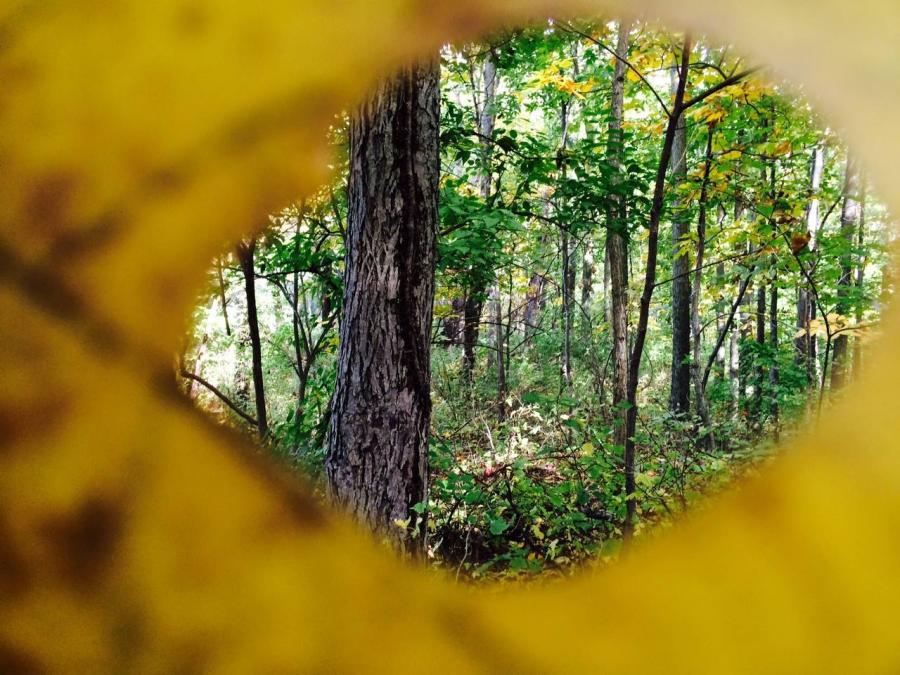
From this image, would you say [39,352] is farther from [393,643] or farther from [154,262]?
[393,643]

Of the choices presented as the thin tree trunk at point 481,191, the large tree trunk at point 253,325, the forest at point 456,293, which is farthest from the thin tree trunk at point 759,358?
the large tree trunk at point 253,325

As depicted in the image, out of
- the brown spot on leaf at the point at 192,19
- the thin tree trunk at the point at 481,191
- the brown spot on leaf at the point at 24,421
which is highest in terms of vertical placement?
the thin tree trunk at the point at 481,191

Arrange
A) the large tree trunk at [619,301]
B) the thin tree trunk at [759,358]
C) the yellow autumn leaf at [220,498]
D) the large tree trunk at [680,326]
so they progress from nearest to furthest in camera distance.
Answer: the yellow autumn leaf at [220,498] → the large tree trunk at [619,301] → the thin tree trunk at [759,358] → the large tree trunk at [680,326]

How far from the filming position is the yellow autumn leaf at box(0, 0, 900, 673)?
0.28 metres

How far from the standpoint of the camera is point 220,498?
300 millimetres

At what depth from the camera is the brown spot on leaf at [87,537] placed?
0.29 metres

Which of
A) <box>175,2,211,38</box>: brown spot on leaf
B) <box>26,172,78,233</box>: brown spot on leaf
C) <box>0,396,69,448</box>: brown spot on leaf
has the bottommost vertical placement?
<box>0,396,69,448</box>: brown spot on leaf

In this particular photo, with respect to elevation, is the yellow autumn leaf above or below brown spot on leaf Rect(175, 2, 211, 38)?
below

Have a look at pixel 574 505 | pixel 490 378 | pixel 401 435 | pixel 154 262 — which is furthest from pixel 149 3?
pixel 490 378

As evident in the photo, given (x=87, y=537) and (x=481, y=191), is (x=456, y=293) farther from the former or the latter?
(x=87, y=537)

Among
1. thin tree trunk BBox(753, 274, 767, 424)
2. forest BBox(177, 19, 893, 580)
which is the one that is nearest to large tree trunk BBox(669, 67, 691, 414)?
thin tree trunk BBox(753, 274, 767, 424)

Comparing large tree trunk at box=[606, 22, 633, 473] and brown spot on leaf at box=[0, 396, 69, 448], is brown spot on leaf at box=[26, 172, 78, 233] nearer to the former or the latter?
brown spot on leaf at box=[0, 396, 69, 448]

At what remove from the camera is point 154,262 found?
1.03 ft

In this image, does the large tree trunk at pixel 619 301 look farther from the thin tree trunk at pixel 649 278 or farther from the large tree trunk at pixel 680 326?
the large tree trunk at pixel 680 326
